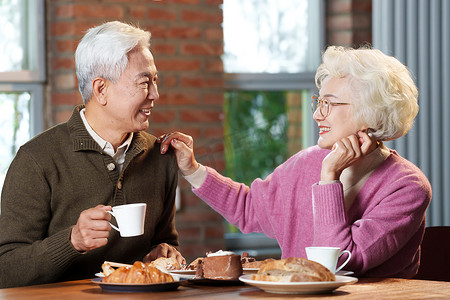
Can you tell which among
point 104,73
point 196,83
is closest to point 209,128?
point 196,83

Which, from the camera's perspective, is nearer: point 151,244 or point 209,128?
point 151,244

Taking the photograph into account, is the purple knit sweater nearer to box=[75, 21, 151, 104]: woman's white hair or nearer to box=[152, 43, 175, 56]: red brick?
box=[75, 21, 151, 104]: woman's white hair

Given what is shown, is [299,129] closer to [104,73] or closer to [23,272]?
[104,73]

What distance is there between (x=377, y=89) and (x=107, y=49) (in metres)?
0.88

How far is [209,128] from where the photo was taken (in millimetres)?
3814

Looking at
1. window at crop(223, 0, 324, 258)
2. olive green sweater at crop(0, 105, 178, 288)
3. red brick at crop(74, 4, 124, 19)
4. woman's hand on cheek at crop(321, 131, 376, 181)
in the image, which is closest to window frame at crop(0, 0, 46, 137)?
red brick at crop(74, 4, 124, 19)

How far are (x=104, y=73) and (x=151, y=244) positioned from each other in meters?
0.61

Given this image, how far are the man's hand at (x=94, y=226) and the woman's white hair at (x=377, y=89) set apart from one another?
3.00 feet

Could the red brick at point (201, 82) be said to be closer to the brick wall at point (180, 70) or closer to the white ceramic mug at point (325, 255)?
the brick wall at point (180, 70)

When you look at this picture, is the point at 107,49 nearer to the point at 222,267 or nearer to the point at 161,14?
the point at 222,267

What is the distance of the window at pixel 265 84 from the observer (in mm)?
4031

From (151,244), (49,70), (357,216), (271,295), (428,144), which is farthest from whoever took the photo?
(428,144)

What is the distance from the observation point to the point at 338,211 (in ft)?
7.34

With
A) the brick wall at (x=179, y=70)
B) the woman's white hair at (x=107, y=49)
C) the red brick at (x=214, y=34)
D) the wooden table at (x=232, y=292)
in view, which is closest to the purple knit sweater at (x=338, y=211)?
the wooden table at (x=232, y=292)
